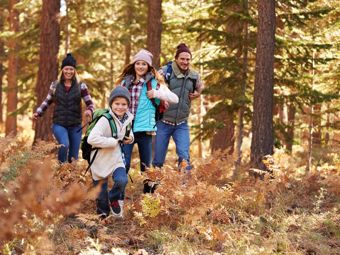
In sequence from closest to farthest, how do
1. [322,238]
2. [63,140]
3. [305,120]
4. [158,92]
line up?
[322,238] → [158,92] → [63,140] → [305,120]

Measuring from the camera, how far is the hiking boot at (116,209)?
659cm

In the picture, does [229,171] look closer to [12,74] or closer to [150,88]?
[150,88]

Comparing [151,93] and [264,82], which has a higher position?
[264,82]

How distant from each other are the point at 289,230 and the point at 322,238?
1.55ft

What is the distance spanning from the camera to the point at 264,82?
32.0ft

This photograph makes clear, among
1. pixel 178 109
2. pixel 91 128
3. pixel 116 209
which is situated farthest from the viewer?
pixel 178 109

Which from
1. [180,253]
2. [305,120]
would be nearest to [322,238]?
[180,253]

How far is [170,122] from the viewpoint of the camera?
8.19m

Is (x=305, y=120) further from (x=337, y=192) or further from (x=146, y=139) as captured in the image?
(x=146, y=139)

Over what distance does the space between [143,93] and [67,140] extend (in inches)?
84.7

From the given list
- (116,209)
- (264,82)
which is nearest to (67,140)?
(116,209)

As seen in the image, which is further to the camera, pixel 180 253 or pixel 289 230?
pixel 289 230

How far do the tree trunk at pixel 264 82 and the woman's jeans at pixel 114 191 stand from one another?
13.4 feet

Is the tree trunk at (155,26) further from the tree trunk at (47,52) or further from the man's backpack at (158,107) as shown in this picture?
the man's backpack at (158,107)
